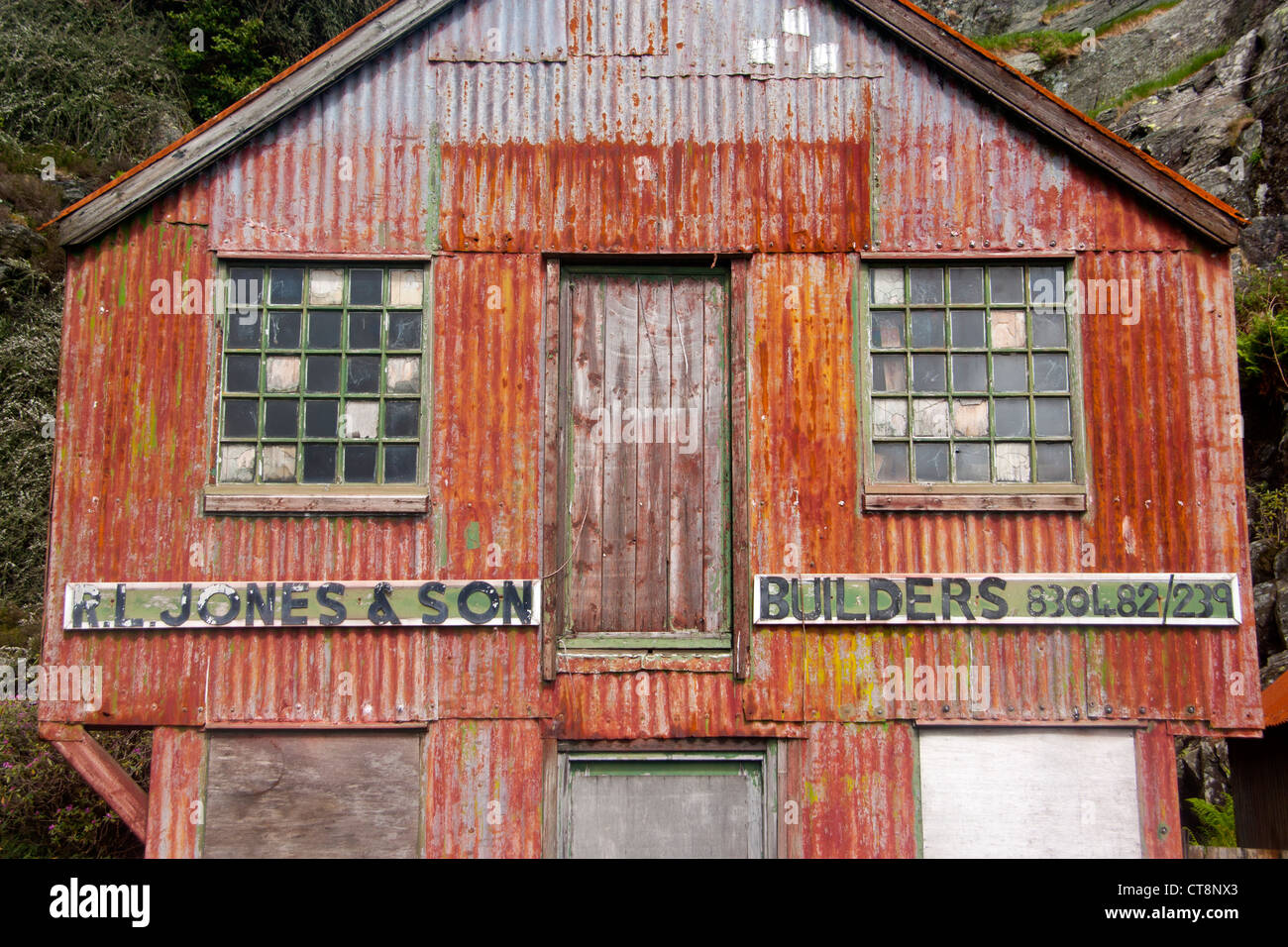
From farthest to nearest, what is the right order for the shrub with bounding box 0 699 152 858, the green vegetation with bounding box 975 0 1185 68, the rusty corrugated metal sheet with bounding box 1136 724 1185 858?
the green vegetation with bounding box 975 0 1185 68 < the shrub with bounding box 0 699 152 858 < the rusty corrugated metal sheet with bounding box 1136 724 1185 858

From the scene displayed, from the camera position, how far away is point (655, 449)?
731cm

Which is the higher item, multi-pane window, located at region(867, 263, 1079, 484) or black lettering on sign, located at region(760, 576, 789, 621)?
multi-pane window, located at region(867, 263, 1079, 484)

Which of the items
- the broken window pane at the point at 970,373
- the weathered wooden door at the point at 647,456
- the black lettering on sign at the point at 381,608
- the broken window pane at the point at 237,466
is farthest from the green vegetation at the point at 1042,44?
the black lettering on sign at the point at 381,608

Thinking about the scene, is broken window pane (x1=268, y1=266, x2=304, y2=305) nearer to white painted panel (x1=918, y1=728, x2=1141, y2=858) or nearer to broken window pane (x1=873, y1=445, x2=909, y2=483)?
broken window pane (x1=873, y1=445, x2=909, y2=483)

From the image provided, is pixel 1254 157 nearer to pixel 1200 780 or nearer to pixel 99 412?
pixel 1200 780

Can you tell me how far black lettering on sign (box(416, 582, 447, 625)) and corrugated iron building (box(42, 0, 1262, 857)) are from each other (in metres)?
0.04

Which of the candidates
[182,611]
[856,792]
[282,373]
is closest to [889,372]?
[856,792]

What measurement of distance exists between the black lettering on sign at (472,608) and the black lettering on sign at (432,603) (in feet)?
0.38

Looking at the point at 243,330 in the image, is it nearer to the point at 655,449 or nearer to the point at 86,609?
the point at 86,609

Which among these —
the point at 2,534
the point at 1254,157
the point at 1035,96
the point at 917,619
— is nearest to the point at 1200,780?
the point at 917,619

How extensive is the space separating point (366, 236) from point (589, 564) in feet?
10.2

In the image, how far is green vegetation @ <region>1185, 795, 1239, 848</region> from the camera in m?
10.7

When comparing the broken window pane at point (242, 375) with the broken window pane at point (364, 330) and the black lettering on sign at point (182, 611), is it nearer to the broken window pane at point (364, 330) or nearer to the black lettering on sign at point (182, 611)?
the broken window pane at point (364, 330)

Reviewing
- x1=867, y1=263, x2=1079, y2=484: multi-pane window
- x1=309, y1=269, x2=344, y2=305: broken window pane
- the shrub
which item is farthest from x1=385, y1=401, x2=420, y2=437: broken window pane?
the shrub
